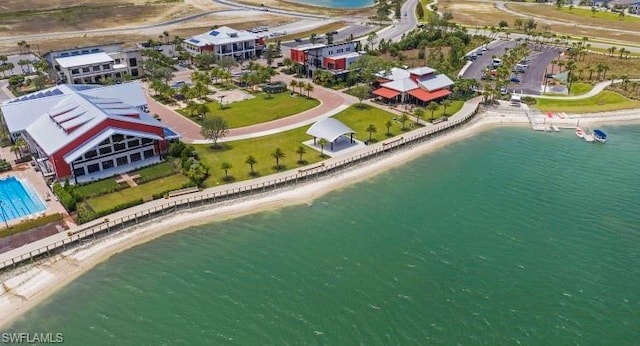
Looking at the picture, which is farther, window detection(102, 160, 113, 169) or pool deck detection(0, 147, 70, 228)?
window detection(102, 160, 113, 169)

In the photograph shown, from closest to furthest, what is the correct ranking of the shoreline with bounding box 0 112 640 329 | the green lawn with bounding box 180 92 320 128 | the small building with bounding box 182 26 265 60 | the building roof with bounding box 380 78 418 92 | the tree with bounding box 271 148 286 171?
1. the shoreline with bounding box 0 112 640 329
2. the tree with bounding box 271 148 286 171
3. the green lawn with bounding box 180 92 320 128
4. the building roof with bounding box 380 78 418 92
5. the small building with bounding box 182 26 265 60

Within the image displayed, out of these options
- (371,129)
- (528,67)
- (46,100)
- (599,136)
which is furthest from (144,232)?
(528,67)

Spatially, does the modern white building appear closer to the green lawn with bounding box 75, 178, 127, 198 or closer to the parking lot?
the green lawn with bounding box 75, 178, 127, 198

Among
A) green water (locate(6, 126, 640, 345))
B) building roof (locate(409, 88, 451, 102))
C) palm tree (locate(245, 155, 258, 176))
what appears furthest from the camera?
building roof (locate(409, 88, 451, 102))

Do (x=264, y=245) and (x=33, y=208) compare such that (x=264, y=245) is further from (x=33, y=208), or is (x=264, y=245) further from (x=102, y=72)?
(x=102, y=72)

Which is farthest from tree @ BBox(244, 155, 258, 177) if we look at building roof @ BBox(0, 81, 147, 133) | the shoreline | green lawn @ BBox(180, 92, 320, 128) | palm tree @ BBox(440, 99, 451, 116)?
palm tree @ BBox(440, 99, 451, 116)

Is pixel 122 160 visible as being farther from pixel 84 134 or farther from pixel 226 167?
pixel 226 167

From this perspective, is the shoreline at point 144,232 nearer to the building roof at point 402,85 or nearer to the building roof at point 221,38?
the building roof at point 402,85
